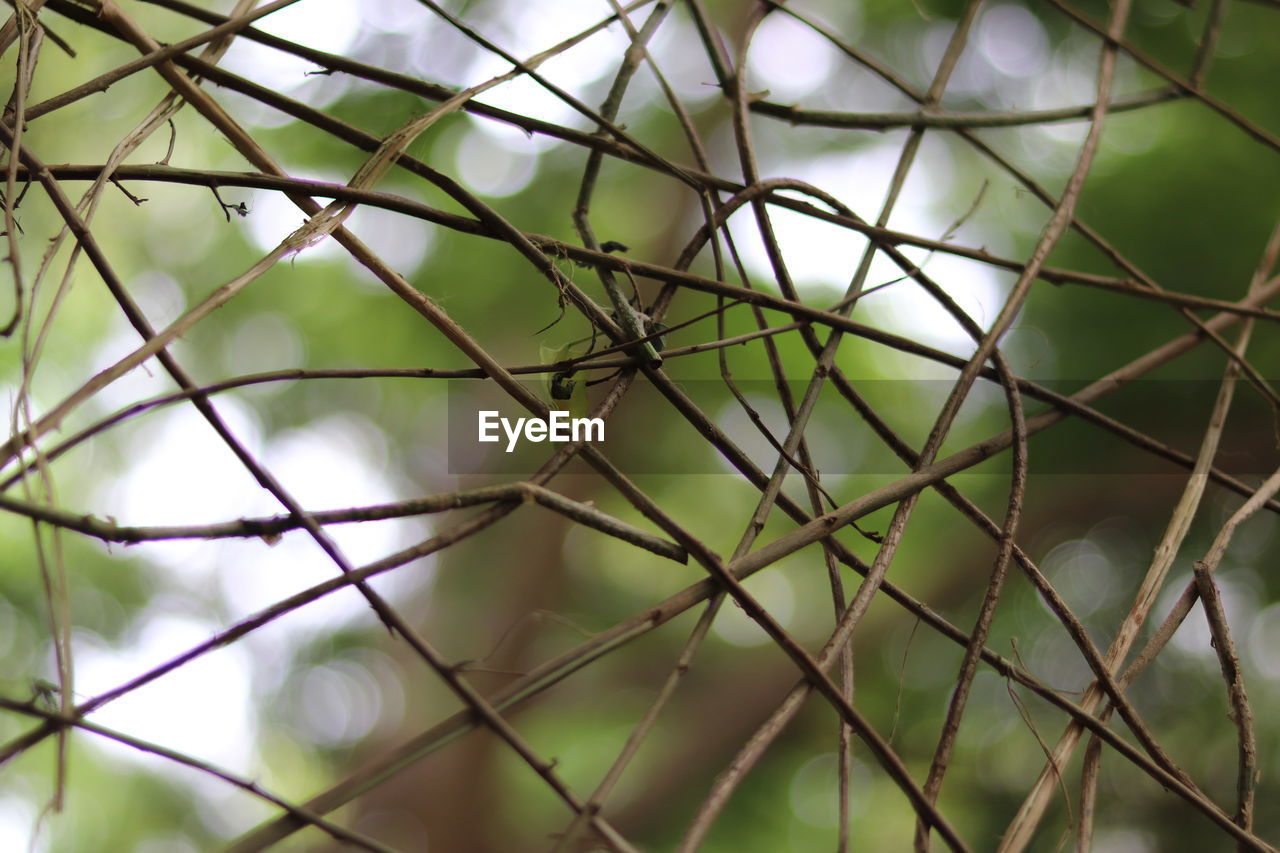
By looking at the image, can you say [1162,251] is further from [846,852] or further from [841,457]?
[846,852]

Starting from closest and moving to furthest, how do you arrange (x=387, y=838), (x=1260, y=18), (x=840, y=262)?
(x=840, y=262), (x=1260, y=18), (x=387, y=838)

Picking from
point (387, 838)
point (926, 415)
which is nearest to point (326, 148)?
point (926, 415)

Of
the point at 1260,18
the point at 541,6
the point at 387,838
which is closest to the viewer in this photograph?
the point at 1260,18

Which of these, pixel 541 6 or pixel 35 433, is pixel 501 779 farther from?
pixel 35 433

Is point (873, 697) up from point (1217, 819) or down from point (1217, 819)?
up

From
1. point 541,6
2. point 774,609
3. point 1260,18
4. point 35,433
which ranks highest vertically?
point 541,6

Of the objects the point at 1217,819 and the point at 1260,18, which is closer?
the point at 1217,819
